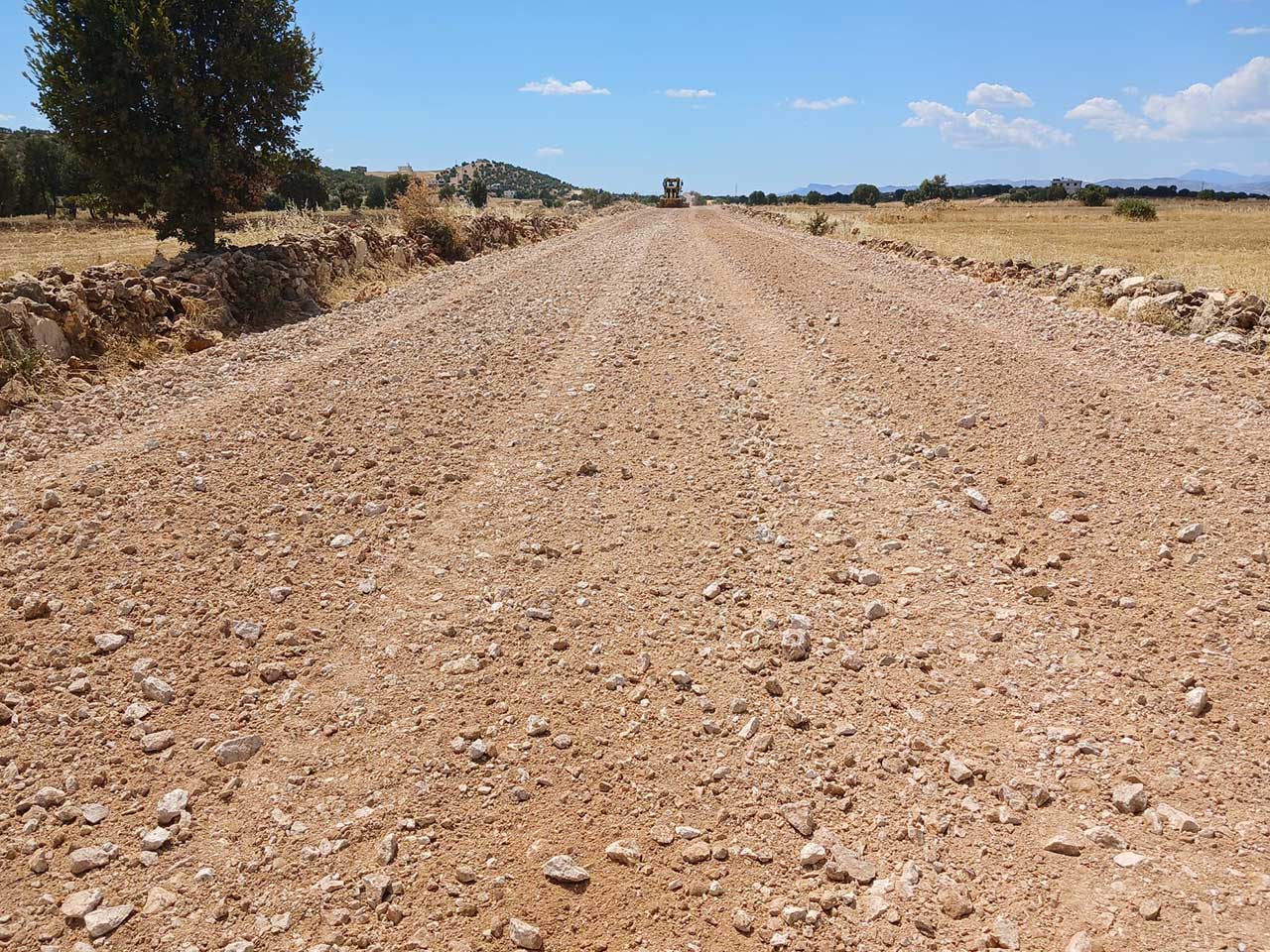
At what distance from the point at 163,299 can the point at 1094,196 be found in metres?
86.0

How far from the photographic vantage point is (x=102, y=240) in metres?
28.1

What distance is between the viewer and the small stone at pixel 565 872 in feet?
8.80

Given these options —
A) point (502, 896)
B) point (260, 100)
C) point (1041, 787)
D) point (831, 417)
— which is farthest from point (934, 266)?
point (502, 896)

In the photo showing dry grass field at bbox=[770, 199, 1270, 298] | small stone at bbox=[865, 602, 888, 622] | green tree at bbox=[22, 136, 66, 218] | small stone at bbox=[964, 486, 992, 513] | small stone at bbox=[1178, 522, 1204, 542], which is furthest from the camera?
green tree at bbox=[22, 136, 66, 218]

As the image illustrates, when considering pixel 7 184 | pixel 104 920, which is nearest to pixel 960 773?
pixel 104 920

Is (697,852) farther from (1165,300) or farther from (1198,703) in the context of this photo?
(1165,300)

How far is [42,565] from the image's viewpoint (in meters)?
4.47

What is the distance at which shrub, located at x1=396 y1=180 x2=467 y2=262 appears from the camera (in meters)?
21.5

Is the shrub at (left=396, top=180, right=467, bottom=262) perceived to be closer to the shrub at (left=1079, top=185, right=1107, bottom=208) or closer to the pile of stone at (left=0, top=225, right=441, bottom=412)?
the pile of stone at (left=0, top=225, right=441, bottom=412)

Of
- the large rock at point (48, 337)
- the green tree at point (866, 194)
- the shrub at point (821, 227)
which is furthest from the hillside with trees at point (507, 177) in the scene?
the large rock at point (48, 337)

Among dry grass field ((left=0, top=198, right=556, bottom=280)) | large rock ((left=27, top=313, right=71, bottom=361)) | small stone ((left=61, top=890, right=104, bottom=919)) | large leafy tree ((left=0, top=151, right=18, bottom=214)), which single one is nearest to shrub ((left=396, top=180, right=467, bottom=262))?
dry grass field ((left=0, top=198, right=556, bottom=280))

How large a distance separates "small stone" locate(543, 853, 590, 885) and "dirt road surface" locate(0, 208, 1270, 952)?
11 millimetres

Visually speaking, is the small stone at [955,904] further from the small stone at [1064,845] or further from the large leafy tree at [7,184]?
the large leafy tree at [7,184]

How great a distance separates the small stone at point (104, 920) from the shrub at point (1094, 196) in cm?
8598
